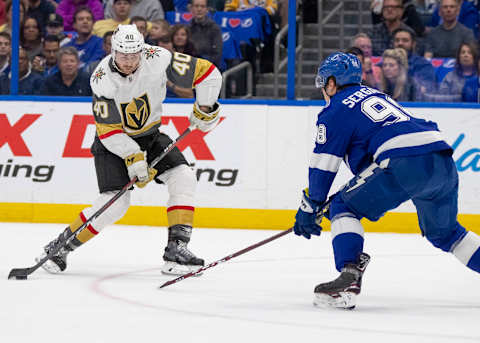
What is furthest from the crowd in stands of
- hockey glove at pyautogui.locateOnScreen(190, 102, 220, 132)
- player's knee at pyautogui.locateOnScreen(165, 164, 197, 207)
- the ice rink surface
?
player's knee at pyautogui.locateOnScreen(165, 164, 197, 207)

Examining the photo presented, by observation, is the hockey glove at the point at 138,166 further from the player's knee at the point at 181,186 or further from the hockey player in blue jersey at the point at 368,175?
the hockey player in blue jersey at the point at 368,175

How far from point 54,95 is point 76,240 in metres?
2.68

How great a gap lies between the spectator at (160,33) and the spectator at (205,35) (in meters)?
0.19

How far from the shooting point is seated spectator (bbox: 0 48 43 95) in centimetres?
700

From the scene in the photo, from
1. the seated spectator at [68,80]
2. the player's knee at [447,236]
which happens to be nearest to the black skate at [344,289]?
the player's knee at [447,236]

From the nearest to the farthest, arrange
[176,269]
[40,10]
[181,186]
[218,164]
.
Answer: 1. [176,269]
2. [181,186]
3. [218,164]
4. [40,10]

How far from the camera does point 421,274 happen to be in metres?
4.66

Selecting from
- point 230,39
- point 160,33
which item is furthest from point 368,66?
point 160,33

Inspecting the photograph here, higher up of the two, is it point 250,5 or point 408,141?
point 408,141

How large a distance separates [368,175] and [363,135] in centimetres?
16

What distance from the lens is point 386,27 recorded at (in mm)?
6875

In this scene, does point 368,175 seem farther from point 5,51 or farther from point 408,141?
point 5,51

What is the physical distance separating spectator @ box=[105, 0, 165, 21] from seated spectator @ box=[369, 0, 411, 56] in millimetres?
1663

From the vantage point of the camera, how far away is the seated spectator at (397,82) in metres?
6.60
